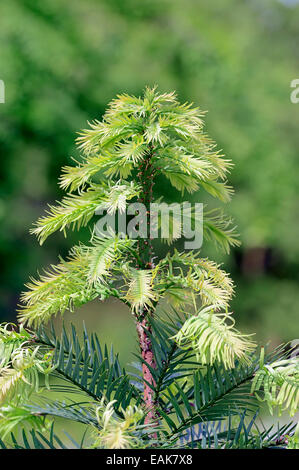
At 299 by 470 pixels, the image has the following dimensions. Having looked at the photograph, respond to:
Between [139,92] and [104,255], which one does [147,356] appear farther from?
[139,92]

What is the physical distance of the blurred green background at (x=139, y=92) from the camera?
344cm

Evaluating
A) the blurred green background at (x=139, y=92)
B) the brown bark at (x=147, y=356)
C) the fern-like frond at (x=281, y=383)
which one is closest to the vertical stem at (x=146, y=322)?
the brown bark at (x=147, y=356)

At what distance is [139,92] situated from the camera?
3502 mm

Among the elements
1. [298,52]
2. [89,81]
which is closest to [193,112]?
[89,81]

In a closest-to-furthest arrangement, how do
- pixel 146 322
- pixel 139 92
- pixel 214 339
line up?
pixel 214 339 → pixel 146 322 → pixel 139 92

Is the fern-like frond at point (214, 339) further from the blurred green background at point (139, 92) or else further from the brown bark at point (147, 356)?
the blurred green background at point (139, 92)

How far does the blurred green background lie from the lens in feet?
11.3

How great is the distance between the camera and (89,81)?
3.69m

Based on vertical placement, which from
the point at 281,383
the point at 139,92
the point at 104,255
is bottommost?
the point at 281,383

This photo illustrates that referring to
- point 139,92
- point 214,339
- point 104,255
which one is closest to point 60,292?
point 104,255

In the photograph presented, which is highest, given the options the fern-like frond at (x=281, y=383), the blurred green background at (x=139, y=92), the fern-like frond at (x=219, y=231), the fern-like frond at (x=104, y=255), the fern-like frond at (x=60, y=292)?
the blurred green background at (x=139, y=92)
